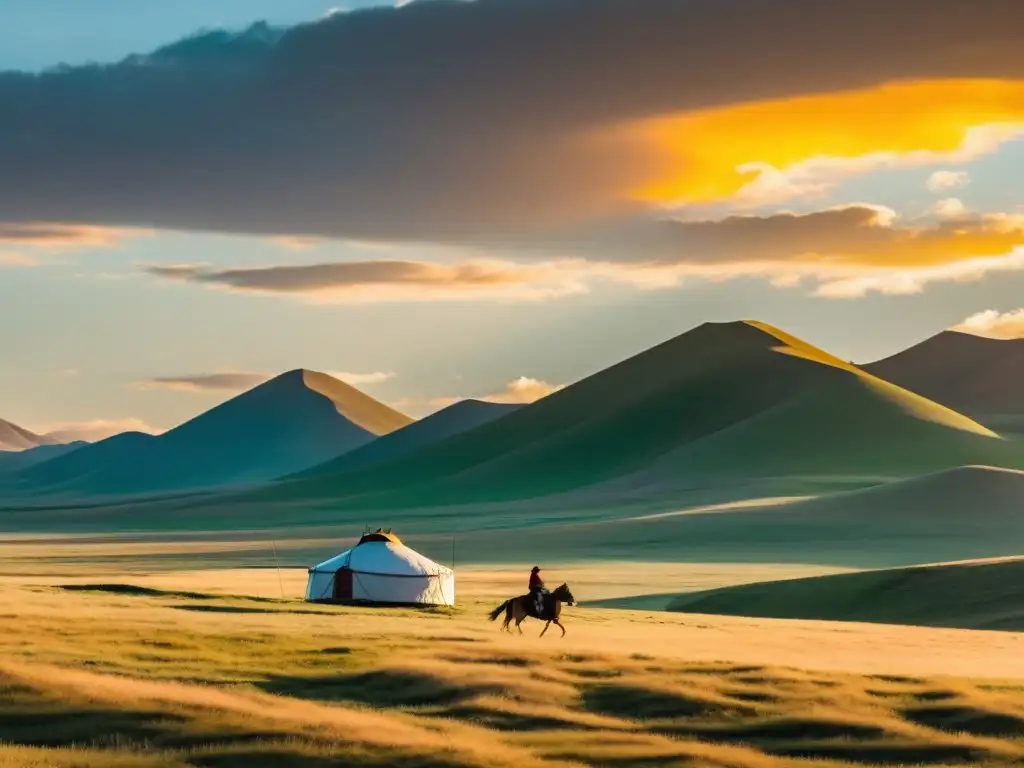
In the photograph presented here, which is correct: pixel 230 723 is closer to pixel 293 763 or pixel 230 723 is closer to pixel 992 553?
pixel 293 763

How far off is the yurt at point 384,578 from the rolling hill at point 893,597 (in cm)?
1597

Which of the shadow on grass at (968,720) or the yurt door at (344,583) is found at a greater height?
the yurt door at (344,583)

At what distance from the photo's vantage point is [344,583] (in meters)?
63.4

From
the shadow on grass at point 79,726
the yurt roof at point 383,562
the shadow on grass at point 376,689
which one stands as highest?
the yurt roof at point 383,562

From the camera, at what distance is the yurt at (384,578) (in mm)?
62562

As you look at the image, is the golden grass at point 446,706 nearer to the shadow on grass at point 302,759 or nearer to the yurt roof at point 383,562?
the shadow on grass at point 302,759

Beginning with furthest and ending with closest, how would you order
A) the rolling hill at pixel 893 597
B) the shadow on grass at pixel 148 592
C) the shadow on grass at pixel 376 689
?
1. the rolling hill at pixel 893 597
2. the shadow on grass at pixel 148 592
3. the shadow on grass at pixel 376 689

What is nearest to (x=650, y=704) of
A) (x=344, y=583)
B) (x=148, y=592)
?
(x=344, y=583)

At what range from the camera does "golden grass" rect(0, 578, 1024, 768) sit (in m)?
26.3

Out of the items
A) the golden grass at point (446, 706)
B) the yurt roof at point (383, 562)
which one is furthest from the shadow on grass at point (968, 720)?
the yurt roof at point (383, 562)

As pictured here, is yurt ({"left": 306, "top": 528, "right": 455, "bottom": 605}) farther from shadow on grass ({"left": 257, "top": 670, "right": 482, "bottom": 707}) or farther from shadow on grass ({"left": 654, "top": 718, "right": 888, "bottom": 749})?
shadow on grass ({"left": 654, "top": 718, "right": 888, "bottom": 749})

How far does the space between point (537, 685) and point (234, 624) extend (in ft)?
52.7

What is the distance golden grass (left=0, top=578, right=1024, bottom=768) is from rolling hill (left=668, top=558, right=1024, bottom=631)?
2838 cm

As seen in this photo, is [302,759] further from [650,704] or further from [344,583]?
[344,583]
